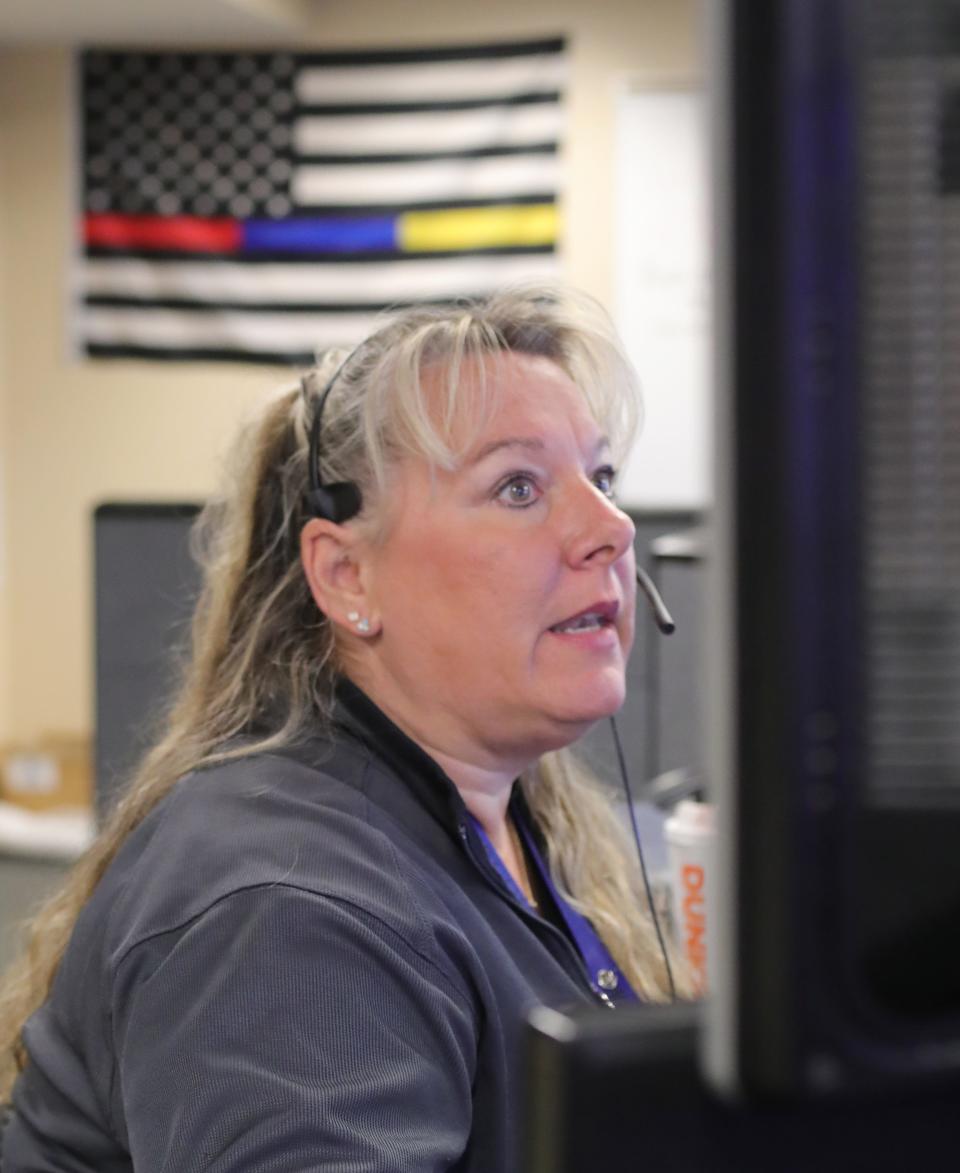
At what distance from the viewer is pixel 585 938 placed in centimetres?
132

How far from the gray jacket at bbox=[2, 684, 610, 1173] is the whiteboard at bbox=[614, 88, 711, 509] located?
350 centimetres

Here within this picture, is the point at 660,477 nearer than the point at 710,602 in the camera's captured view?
No

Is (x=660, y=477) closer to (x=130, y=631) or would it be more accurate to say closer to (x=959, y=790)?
(x=130, y=631)

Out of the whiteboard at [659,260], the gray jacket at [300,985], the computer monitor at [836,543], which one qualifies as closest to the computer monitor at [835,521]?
the computer monitor at [836,543]

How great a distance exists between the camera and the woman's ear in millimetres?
1330

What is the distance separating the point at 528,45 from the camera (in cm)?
466

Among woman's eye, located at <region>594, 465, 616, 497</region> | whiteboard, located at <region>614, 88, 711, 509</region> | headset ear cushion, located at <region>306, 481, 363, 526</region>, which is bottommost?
headset ear cushion, located at <region>306, 481, 363, 526</region>

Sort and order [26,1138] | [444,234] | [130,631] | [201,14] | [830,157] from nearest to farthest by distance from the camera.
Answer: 1. [830,157]
2. [26,1138]
3. [130,631]
4. [201,14]
5. [444,234]

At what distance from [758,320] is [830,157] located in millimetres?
39

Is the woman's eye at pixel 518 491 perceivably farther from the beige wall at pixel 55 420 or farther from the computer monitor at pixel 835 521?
the beige wall at pixel 55 420

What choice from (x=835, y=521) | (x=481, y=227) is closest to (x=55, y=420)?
(x=481, y=227)

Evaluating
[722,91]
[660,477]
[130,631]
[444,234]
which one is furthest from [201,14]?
[722,91]

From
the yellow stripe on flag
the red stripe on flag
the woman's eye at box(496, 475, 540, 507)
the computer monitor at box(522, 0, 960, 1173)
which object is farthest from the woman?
the red stripe on flag

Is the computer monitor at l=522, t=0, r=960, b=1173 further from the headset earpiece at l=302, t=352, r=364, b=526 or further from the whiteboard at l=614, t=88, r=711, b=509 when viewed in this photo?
the whiteboard at l=614, t=88, r=711, b=509
